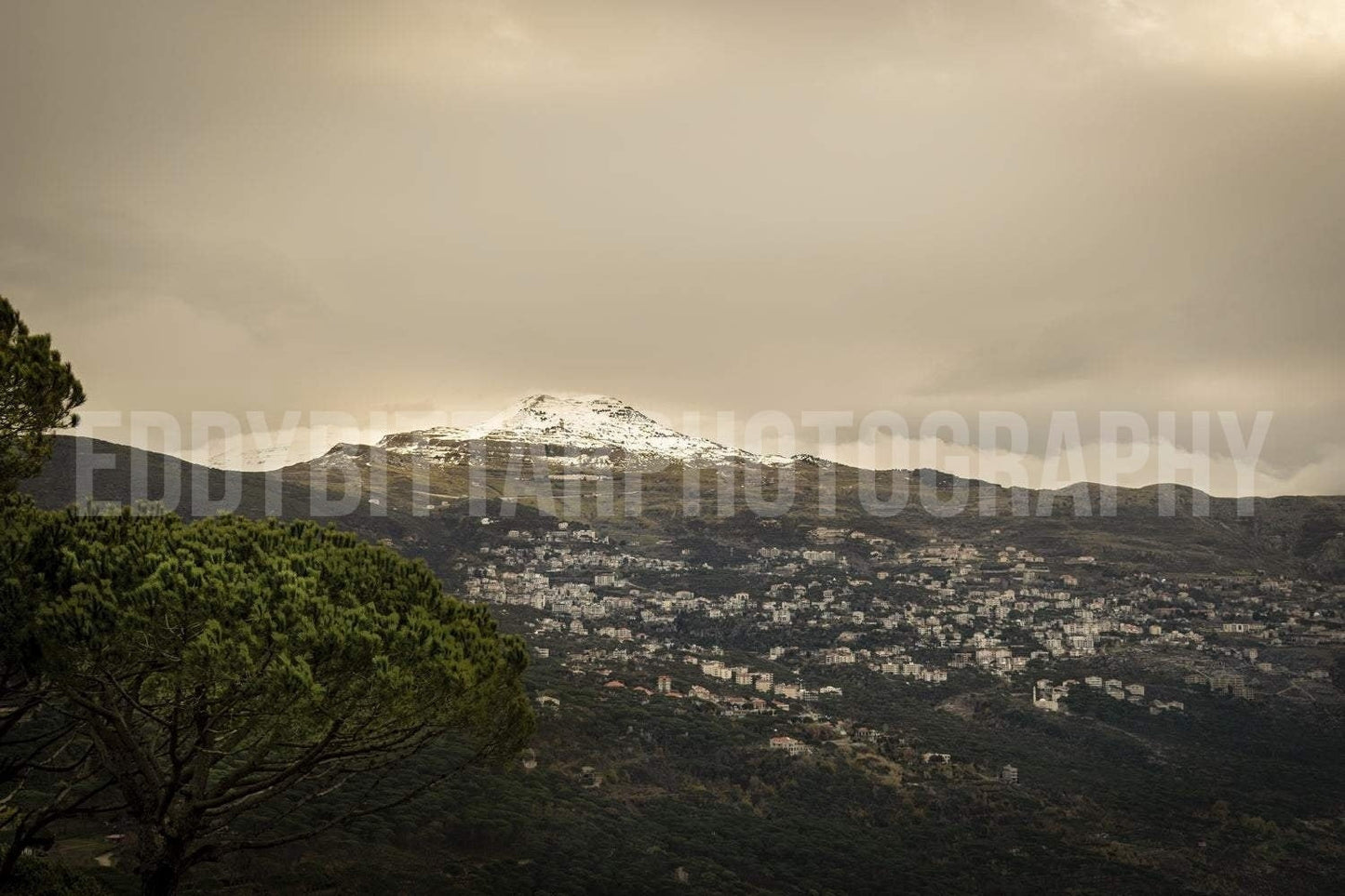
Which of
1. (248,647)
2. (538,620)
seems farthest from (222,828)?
(538,620)

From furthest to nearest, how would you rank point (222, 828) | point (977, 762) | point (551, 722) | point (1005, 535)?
1. point (1005, 535)
2. point (977, 762)
3. point (551, 722)
4. point (222, 828)

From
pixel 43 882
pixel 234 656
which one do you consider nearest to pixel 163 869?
pixel 234 656

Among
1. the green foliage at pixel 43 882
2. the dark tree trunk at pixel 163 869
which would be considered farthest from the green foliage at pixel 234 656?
the green foliage at pixel 43 882

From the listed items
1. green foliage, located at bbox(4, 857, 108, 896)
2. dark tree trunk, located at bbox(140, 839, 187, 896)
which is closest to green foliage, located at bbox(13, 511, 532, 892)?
dark tree trunk, located at bbox(140, 839, 187, 896)

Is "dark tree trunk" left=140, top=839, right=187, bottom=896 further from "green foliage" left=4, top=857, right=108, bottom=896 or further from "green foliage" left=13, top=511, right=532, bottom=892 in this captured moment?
"green foliage" left=4, top=857, right=108, bottom=896

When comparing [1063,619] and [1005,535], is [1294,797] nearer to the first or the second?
[1063,619]

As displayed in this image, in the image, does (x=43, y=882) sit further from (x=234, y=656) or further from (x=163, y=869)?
(x=234, y=656)

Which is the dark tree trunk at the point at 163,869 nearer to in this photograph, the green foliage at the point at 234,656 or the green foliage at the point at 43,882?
the green foliage at the point at 234,656

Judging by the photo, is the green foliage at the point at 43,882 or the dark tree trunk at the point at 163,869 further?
the green foliage at the point at 43,882
